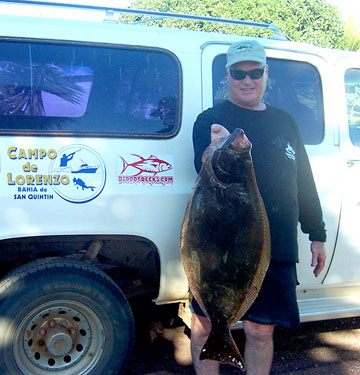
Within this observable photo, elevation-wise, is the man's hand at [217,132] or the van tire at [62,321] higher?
the man's hand at [217,132]

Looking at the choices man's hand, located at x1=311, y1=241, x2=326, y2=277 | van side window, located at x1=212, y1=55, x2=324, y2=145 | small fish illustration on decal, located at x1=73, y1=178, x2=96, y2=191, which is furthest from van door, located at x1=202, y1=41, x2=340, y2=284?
small fish illustration on decal, located at x1=73, y1=178, x2=96, y2=191

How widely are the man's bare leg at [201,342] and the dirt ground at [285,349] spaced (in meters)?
0.78

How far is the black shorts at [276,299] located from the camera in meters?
2.49

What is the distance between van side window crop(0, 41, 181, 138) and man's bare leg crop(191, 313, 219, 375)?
3.93ft

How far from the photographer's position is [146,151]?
285 cm

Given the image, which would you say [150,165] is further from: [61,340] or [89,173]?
[61,340]

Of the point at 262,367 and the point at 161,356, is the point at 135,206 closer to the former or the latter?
the point at 262,367

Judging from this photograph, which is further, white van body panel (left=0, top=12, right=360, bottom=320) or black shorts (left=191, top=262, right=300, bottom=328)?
white van body panel (left=0, top=12, right=360, bottom=320)

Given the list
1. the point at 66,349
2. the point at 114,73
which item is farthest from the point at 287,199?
the point at 66,349

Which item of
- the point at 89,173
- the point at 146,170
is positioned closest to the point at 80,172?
the point at 89,173

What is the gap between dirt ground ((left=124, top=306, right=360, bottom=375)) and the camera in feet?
11.0

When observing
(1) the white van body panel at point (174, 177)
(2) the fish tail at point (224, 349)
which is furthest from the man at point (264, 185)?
(1) the white van body panel at point (174, 177)

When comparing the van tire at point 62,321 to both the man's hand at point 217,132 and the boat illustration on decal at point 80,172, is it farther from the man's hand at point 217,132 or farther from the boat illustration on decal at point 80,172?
the man's hand at point 217,132

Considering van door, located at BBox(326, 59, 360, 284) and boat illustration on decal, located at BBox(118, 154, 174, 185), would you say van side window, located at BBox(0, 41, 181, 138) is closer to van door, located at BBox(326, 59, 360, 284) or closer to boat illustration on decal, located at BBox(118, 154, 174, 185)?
boat illustration on decal, located at BBox(118, 154, 174, 185)
